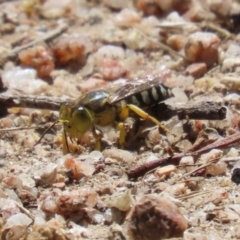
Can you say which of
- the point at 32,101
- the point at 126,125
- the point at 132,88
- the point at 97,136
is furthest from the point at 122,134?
the point at 32,101

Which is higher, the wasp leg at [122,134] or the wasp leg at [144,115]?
the wasp leg at [144,115]

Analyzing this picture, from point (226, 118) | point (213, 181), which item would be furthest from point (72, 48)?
point (213, 181)

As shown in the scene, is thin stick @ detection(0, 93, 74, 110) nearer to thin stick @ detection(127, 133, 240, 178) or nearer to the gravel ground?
the gravel ground

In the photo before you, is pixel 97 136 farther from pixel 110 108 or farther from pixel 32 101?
pixel 32 101

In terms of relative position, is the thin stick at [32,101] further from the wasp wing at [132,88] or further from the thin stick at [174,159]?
the thin stick at [174,159]

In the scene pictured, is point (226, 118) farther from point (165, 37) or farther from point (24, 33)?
point (24, 33)

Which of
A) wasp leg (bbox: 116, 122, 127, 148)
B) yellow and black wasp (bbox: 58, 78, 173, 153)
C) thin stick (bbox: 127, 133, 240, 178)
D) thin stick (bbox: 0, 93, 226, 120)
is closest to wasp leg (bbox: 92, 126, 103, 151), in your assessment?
yellow and black wasp (bbox: 58, 78, 173, 153)

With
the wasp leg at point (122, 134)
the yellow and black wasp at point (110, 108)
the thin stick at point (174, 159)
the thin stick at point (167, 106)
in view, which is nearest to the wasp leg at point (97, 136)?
the yellow and black wasp at point (110, 108)
